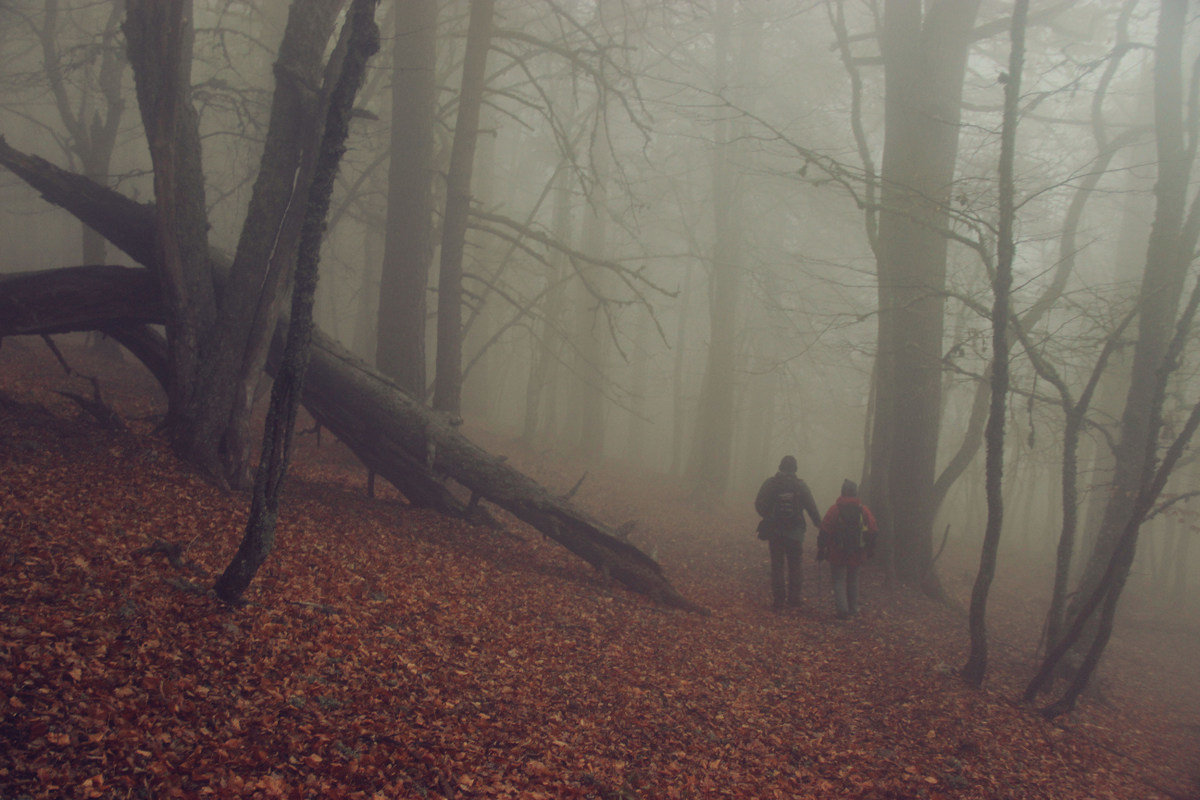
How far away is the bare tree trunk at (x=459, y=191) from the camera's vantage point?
9.61 metres

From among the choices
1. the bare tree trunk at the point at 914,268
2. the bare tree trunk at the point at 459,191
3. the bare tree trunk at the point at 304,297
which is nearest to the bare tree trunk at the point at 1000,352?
the bare tree trunk at the point at 914,268

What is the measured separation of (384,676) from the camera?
3.78 meters

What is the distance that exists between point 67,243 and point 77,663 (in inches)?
1410

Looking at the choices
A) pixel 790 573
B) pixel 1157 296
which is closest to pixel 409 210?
pixel 790 573

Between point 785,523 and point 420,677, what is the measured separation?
581 cm

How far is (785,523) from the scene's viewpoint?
863 cm

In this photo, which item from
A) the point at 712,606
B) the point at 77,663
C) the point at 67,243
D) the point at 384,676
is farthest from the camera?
the point at 67,243

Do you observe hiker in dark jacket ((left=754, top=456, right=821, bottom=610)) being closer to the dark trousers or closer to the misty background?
the dark trousers

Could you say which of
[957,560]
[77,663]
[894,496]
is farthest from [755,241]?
[77,663]

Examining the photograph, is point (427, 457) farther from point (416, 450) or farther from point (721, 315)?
point (721, 315)

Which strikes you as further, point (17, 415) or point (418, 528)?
point (418, 528)

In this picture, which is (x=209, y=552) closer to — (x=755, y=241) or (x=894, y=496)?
(x=894, y=496)

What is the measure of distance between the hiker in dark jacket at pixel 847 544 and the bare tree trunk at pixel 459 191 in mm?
5300

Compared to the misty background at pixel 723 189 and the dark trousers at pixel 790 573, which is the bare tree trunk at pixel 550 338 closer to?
the misty background at pixel 723 189
